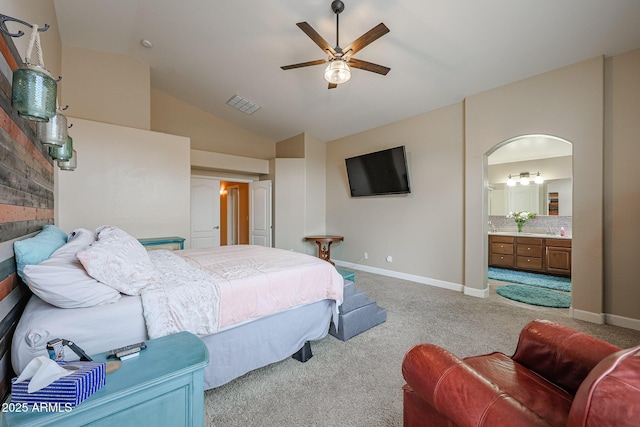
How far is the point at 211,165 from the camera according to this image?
548 cm

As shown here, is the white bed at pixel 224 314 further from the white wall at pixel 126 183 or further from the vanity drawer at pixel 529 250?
the vanity drawer at pixel 529 250

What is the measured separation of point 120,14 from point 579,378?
5.28 metres

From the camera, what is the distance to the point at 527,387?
1104mm

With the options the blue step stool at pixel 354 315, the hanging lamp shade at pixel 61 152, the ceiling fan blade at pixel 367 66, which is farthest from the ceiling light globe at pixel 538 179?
the hanging lamp shade at pixel 61 152

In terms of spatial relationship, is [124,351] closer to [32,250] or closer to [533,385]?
[32,250]

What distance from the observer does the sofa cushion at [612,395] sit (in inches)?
22.8

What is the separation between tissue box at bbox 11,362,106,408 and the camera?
0.79 m

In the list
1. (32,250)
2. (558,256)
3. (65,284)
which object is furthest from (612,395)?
(558,256)

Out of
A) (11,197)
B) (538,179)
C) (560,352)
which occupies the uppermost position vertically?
(538,179)

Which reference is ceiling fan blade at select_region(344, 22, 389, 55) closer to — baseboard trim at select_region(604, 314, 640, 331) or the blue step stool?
the blue step stool

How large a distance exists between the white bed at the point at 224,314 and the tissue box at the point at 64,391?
43cm

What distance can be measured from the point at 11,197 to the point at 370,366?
2529 millimetres

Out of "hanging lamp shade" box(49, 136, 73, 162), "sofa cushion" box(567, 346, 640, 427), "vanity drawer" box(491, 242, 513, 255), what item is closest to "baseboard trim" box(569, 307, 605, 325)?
"vanity drawer" box(491, 242, 513, 255)

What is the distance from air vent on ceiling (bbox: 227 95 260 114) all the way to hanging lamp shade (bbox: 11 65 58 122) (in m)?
4.14
